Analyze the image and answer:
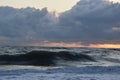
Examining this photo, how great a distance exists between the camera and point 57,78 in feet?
58.4

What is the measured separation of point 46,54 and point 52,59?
9.70 feet

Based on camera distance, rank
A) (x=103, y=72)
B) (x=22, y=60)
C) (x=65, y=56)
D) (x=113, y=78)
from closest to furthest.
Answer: (x=113, y=78), (x=103, y=72), (x=22, y=60), (x=65, y=56)

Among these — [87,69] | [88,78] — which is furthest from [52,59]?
[88,78]

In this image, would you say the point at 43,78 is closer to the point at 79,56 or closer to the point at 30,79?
the point at 30,79

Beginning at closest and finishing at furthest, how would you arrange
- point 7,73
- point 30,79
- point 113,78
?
point 30,79, point 113,78, point 7,73

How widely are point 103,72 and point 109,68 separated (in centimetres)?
211

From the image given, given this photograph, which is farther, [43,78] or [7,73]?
[7,73]

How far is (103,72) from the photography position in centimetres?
2164

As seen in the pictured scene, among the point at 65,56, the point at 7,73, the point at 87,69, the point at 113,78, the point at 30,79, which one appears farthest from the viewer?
the point at 65,56

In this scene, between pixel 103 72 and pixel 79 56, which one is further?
pixel 79 56

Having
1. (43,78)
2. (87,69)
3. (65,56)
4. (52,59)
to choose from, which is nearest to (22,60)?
(52,59)

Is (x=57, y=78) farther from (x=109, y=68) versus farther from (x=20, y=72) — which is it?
(x=109, y=68)

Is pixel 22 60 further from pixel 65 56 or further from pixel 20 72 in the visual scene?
pixel 20 72

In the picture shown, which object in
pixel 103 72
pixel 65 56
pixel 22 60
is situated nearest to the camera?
pixel 103 72
